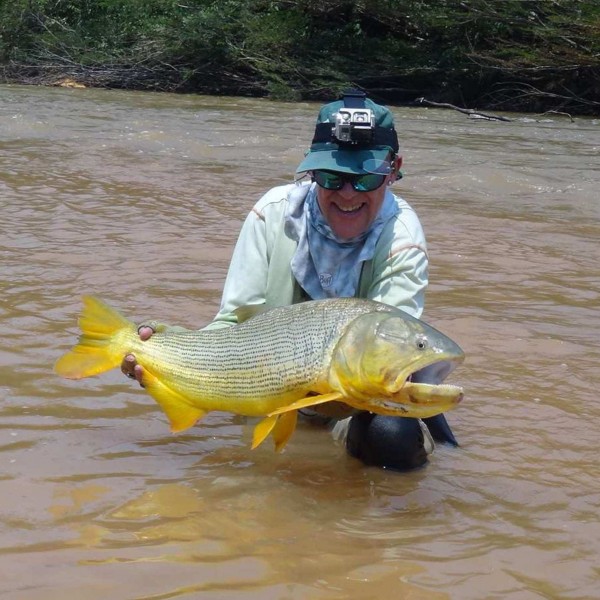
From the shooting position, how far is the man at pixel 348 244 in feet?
12.2

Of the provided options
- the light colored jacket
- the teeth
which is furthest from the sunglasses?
the light colored jacket

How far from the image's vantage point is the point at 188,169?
1110 centimetres

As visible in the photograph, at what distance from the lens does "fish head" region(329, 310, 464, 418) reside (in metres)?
3.05

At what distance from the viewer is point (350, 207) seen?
151 inches

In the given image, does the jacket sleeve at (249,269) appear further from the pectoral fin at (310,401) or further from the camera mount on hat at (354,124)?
the pectoral fin at (310,401)

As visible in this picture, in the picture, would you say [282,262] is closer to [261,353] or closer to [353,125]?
[353,125]

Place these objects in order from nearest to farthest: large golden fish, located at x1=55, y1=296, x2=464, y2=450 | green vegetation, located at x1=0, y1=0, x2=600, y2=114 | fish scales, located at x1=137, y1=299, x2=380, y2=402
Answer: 1. large golden fish, located at x1=55, y1=296, x2=464, y2=450
2. fish scales, located at x1=137, y1=299, x2=380, y2=402
3. green vegetation, located at x1=0, y1=0, x2=600, y2=114

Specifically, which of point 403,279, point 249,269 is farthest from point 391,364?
point 249,269

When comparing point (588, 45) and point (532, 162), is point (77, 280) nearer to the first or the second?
point (532, 162)

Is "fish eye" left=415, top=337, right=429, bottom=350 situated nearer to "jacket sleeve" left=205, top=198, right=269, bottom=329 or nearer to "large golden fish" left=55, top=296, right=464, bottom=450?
"large golden fish" left=55, top=296, right=464, bottom=450

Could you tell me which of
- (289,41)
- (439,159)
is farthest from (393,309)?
(289,41)

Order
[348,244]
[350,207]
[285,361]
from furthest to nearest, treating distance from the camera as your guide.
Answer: [348,244]
[350,207]
[285,361]

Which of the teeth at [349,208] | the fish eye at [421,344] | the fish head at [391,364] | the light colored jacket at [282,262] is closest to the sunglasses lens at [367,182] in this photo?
the teeth at [349,208]

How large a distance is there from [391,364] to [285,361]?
1.29 ft
